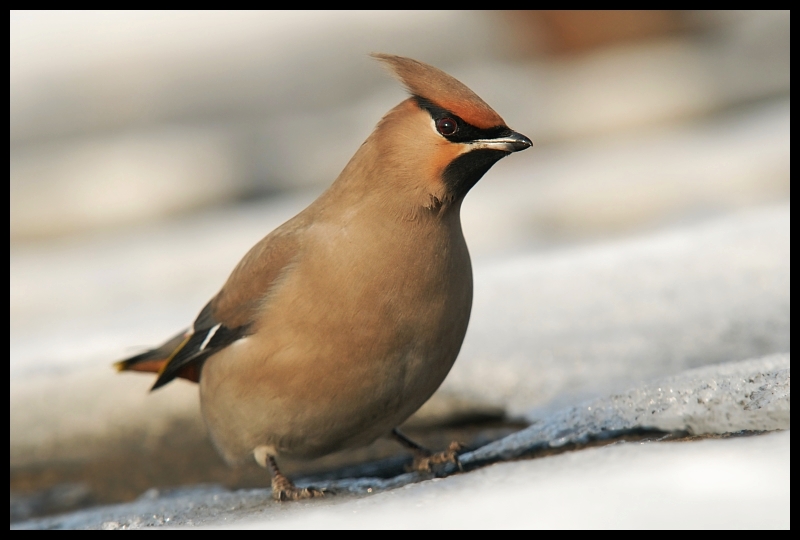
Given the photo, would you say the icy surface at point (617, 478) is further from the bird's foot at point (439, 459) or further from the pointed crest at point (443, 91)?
the pointed crest at point (443, 91)

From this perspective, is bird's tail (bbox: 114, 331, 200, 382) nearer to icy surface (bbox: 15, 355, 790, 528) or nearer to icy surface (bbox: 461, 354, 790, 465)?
icy surface (bbox: 15, 355, 790, 528)

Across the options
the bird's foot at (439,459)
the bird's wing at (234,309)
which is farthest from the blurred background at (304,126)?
the bird's foot at (439,459)

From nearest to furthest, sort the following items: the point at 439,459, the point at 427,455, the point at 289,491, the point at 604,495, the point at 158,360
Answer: the point at 604,495
the point at 289,491
the point at 439,459
the point at 427,455
the point at 158,360

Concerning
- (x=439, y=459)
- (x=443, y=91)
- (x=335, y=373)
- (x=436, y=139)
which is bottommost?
(x=439, y=459)

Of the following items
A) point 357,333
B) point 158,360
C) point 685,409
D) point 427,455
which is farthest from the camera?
point 158,360

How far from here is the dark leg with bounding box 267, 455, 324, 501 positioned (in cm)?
281

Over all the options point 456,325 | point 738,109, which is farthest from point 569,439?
point 738,109

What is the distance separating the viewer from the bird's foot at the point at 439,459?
301 cm

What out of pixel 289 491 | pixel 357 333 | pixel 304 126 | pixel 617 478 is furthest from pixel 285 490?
pixel 304 126

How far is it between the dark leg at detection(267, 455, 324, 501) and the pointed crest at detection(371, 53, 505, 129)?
3.62 feet

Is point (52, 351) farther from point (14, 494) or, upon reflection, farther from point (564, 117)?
point (564, 117)

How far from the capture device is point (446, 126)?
8.88 ft

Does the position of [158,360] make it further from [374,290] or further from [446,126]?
[446,126]

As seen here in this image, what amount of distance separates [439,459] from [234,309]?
775mm
